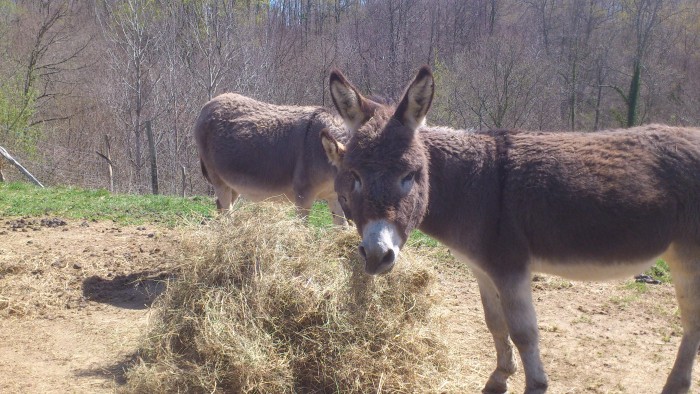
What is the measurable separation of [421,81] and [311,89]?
77.4 ft

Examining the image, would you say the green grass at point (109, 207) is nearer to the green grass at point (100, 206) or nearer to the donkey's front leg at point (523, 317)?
the green grass at point (100, 206)

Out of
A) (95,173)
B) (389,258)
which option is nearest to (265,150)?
(389,258)

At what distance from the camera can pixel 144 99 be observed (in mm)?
Answer: 21641

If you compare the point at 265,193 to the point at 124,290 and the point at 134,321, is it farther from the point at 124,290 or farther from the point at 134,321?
the point at 134,321

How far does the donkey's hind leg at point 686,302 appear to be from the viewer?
3.23 meters

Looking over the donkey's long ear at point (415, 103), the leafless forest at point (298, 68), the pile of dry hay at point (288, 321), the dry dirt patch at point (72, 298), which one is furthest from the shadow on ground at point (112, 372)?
the leafless forest at point (298, 68)

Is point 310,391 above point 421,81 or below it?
below

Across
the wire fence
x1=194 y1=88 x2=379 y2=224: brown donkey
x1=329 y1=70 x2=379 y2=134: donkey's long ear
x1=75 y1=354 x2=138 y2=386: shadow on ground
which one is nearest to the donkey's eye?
x1=329 y1=70 x2=379 y2=134: donkey's long ear

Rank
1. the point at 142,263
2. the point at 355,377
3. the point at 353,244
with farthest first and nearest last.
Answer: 1. the point at 142,263
2. the point at 353,244
3. the point at 355,377

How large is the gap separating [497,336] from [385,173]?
158cm

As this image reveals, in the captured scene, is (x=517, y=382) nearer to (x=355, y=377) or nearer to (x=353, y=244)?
(x=355, y=377)

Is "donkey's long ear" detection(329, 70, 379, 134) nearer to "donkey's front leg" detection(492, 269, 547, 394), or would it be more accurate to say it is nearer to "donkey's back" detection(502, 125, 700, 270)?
"donkey's back" detection(502, 125, 700, 270)

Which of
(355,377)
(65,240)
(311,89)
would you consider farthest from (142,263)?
(311,89)

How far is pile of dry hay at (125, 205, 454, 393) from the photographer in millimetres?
3512
